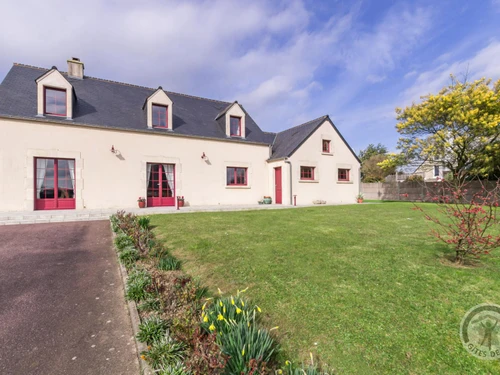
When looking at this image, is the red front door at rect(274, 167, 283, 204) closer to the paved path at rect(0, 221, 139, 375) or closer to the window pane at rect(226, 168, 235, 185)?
the window pane at rect(226, 168, 235, 185)

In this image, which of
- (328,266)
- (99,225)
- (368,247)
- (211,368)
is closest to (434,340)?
(328,266)

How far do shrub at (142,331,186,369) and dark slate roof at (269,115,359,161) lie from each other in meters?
14.2

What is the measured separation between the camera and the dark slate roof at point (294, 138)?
16.1 meters

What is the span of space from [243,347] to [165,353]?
0.73 meters

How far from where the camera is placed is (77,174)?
1149cm

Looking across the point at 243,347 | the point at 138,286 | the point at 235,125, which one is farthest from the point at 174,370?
the point at 235,125

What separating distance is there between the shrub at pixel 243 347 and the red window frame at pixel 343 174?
17654mm

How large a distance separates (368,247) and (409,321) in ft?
8.36

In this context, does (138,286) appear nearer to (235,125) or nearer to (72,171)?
(72,171)

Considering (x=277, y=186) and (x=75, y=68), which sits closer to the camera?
(x=75, y=68)

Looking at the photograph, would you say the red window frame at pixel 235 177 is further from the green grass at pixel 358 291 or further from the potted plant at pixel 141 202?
the green grass at pixel 358 291

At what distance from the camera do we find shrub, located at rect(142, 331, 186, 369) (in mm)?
1990

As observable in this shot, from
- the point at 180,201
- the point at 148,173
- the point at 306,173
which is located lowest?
the point at 180,201

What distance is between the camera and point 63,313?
2.91 meters
